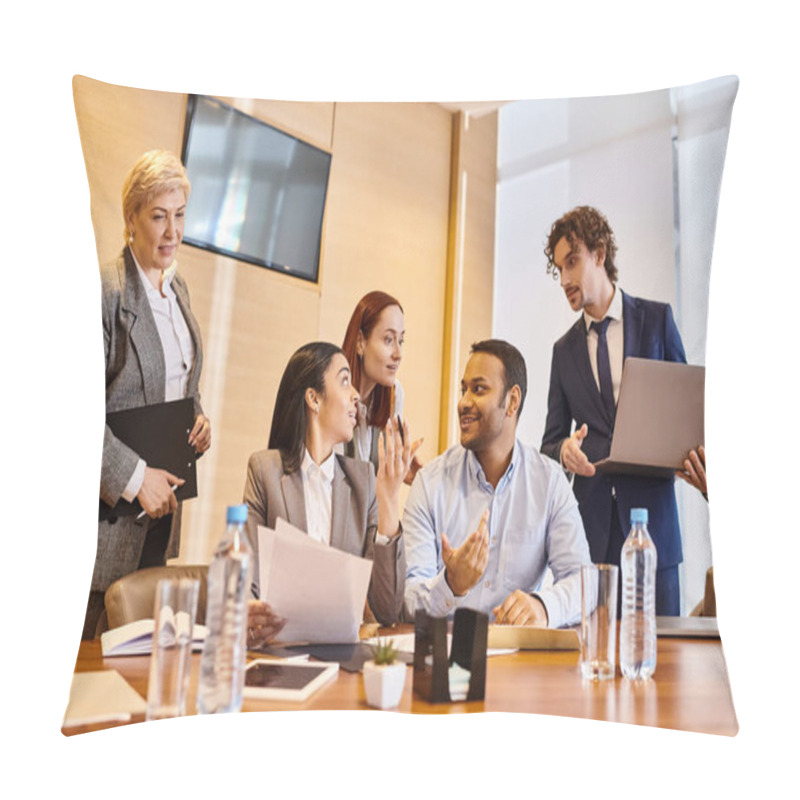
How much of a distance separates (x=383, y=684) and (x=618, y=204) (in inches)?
46.9

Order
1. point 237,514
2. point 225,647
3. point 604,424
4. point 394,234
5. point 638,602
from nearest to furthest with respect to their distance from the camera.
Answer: point 225,647 < point 237,514 < point 638,602 < point 604,424 < point 394,234

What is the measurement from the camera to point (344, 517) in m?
1.87

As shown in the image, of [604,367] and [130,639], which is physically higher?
[604,367]

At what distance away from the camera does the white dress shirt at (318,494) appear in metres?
1.85

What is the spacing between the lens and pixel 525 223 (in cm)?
195

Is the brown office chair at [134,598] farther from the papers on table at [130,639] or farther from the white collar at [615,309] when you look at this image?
the white collar at [615,309]

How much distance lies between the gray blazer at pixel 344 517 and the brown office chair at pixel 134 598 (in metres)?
0.21

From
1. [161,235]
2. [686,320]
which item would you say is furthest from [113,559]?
[686,320]

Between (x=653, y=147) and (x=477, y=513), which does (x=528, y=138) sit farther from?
(x=477, y=513)

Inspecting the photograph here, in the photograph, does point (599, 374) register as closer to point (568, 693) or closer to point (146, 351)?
point (568, 693)

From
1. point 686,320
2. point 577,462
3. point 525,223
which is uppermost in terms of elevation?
point 525,223

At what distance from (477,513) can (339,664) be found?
0.46m

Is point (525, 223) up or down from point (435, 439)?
up

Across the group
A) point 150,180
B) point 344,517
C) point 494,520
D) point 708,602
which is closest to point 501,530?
point 494,520
